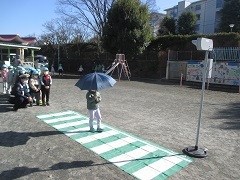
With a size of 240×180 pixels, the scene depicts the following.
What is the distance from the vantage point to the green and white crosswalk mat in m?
3.87

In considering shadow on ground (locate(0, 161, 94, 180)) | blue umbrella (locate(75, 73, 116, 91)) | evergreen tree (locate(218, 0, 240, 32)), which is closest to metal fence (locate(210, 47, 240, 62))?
blue umbrella (locate(75, 73, 116, 91))

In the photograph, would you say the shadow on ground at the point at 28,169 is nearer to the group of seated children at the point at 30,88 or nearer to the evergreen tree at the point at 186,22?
the group of seated children at the point at 30,88

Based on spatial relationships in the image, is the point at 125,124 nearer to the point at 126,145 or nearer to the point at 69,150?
the point at 126,145

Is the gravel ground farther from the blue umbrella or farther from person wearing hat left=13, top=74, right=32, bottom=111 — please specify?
the blue umbrella

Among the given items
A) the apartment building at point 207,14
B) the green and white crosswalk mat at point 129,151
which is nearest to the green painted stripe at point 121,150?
the green and white crosswalk mat at point 129,151

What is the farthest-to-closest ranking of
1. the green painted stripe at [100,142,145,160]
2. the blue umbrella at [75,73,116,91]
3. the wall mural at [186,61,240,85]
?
1. the wall mural at [186,61,240,85]
2. the blue umbrella at [75,73,116,91]
3. the green painted stripe at [100,142,145,160]

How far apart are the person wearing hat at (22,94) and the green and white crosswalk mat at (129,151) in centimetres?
Result: 203

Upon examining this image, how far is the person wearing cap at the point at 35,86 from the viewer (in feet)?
27.2

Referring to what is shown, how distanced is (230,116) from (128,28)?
51.0 ft

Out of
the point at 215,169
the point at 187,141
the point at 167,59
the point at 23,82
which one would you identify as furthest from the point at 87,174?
the point at 167,59

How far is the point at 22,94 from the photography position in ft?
25.9

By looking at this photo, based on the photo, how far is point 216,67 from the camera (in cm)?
1662

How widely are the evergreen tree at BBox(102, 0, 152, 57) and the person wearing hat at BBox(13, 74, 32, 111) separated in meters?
14.4

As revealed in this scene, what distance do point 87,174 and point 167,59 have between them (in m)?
18.8
